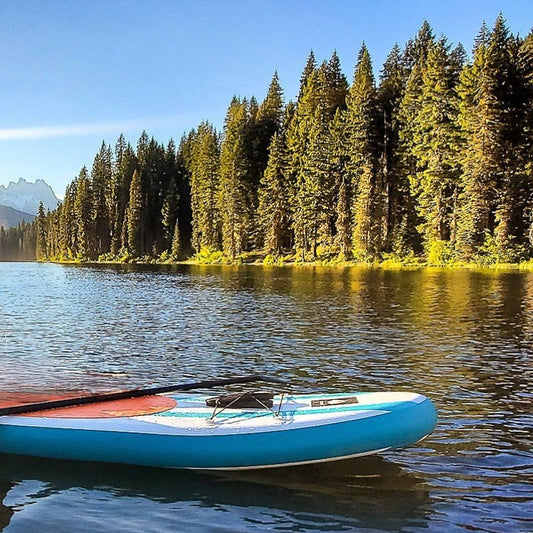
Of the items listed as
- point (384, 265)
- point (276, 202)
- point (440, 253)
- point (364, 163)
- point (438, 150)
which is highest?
point (364, 163)

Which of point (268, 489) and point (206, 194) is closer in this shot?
point (268, 489)

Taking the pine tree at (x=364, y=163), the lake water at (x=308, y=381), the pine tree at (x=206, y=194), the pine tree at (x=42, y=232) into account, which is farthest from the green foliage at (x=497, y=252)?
the pine tree at (x=42, y=232)

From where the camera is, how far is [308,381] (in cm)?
1421

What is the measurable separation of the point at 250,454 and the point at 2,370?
33.1ft

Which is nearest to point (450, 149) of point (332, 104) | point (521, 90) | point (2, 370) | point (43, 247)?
point (521, 90)

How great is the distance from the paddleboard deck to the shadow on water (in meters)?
0.24

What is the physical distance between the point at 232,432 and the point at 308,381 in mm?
6105

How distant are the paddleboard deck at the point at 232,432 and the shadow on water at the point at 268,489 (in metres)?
0.24

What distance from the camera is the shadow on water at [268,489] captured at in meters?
7.29

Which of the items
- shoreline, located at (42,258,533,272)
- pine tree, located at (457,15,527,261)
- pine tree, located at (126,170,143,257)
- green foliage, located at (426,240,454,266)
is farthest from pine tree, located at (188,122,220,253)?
pine tree, located at (457,15,527,261)

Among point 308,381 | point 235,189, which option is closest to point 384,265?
point 235,189

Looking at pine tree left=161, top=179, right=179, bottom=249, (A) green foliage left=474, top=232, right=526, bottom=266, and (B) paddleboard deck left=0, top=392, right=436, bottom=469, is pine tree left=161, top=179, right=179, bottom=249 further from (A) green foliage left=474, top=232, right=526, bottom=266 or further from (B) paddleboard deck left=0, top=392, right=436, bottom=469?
(B) paddleboard deck left=0, top=392, right=436, bottom=469

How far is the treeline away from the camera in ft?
181

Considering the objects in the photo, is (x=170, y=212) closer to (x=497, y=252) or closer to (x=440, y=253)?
(x=440, y=253)
